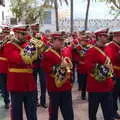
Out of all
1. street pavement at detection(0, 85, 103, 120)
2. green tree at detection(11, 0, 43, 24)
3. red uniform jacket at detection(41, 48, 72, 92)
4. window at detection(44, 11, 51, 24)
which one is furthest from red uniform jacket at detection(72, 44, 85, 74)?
window at detection(44, 11, 51, 24)

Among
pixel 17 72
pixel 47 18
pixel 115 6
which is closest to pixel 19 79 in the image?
pixel 17 72

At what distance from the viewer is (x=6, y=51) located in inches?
324

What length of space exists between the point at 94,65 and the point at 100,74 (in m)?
0.18

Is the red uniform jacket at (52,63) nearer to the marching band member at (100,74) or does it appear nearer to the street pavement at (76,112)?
the marching band member at (100,74)

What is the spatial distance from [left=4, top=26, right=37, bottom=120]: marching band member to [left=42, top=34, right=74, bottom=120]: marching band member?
12.8 inches

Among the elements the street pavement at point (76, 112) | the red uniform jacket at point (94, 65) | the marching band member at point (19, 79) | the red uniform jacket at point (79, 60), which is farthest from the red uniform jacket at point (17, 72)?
the red uniform jacket at point (79, 60)

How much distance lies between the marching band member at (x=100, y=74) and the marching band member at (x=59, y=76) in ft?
1.30

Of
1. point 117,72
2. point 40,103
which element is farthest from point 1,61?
point 117,72

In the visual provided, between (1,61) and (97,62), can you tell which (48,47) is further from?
(1,61)

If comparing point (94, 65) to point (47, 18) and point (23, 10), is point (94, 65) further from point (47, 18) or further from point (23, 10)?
point (47, 18)

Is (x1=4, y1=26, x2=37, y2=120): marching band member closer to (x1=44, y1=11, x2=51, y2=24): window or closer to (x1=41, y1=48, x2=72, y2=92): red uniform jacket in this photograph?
(x1=41, y1=48, x2=72, y2=92): red uniform jacket

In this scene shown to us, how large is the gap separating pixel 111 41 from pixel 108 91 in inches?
57.5

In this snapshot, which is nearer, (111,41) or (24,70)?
(24,70)

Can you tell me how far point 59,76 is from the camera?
805cm
